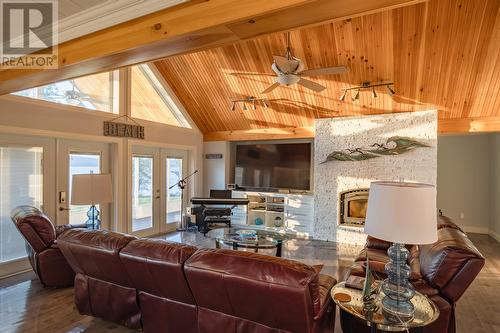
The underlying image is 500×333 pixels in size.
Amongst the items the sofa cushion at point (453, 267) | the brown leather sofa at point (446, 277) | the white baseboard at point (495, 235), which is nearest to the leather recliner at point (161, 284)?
the brown leather sofa at point (446, 277)

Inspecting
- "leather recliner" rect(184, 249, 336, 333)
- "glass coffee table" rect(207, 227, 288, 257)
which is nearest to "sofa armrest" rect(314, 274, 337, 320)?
"leather recliner" rect(184, 249, 336, 333)

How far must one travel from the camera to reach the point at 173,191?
732 centimetres

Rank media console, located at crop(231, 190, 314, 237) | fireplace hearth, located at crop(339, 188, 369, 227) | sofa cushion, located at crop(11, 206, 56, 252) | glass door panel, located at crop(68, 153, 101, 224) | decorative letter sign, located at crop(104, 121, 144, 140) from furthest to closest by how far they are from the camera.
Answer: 1. media console, located at crop(231, 190, 314, 237)
2. fireplace hearth, located at crop(339, 188, 369, 227)
3. decorative letter sign, located at crop(104, 121, 144, 140)
4. glass door panel, located at crop(68, 153, 101, 224)
5. sofa cushion, located at crop(11, 206, 56, 252)

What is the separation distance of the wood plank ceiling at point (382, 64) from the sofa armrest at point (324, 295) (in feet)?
9.14

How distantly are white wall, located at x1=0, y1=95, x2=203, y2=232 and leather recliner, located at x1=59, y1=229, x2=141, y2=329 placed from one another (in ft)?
8.05

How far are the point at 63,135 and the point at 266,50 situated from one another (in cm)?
367

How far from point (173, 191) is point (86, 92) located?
119 inches

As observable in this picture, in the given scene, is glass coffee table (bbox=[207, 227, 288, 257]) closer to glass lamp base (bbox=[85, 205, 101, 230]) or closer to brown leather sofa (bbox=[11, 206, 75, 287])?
glass lamp base (bbox=[85, 205, 101, 230])

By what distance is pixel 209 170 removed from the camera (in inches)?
320

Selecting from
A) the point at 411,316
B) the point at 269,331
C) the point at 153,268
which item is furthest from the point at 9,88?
the point at 411,316

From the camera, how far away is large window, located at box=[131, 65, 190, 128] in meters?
6.26

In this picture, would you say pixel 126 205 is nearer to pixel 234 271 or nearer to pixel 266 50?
pixel 266 50

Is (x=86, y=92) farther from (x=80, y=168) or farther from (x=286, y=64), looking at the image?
(x=286, y=64)

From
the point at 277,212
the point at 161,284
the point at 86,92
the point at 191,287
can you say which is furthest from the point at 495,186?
the point at 86,92
